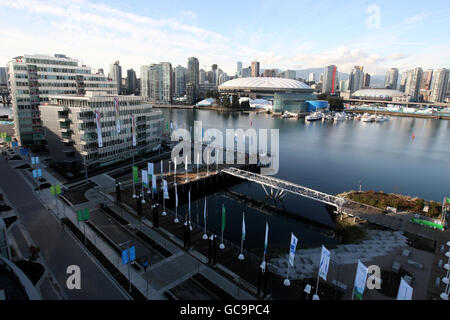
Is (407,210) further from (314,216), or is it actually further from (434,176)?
(434,176)

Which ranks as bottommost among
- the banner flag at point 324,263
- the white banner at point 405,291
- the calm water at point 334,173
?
the calm water at point 334,173

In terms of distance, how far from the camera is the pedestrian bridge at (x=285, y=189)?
49000mm

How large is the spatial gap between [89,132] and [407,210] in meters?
62.5

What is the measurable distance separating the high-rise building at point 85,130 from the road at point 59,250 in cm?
1326

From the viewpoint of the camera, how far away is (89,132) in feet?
200

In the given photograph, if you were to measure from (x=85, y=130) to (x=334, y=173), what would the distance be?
6110 cm

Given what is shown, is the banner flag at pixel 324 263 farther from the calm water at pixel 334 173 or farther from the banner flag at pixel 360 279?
the calm water at pixel 334 173

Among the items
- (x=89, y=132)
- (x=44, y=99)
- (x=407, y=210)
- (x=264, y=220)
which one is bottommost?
(x=264, y=220)

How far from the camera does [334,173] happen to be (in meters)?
74.7

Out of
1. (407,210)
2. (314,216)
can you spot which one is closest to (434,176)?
(407,210)

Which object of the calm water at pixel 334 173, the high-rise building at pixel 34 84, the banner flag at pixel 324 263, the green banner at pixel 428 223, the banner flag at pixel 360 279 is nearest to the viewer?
the banner flag at pixel 360 279

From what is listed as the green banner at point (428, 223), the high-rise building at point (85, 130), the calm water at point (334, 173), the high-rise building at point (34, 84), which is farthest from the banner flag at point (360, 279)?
the high-rise building at point (34, 84)

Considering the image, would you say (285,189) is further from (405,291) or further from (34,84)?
(34,84)

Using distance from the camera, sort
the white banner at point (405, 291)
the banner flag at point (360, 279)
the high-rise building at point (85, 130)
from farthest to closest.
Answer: the high-rise building at point (85, 130) < the banner flag at point (360, 279) < the white banner at point (405, 291)
